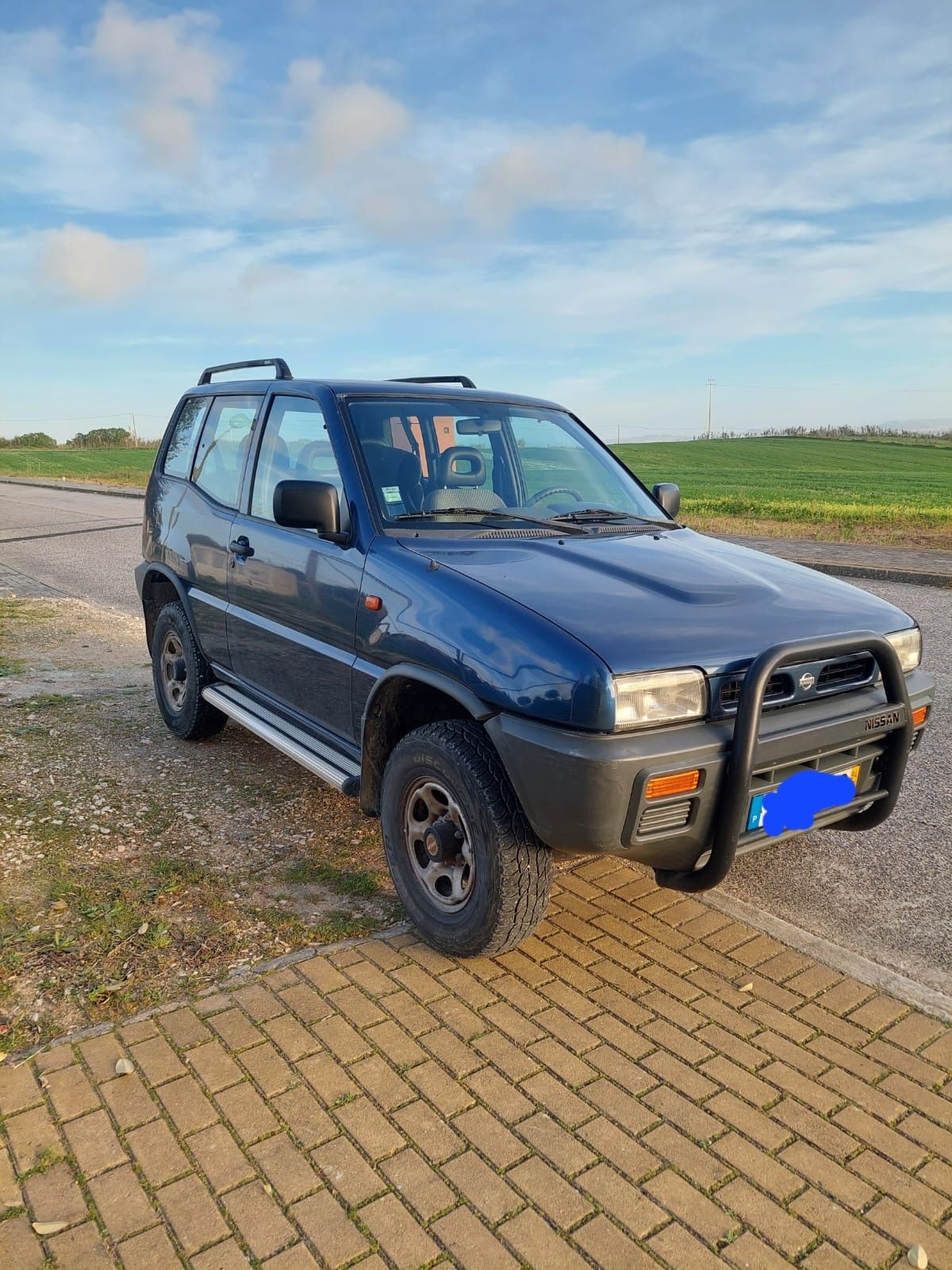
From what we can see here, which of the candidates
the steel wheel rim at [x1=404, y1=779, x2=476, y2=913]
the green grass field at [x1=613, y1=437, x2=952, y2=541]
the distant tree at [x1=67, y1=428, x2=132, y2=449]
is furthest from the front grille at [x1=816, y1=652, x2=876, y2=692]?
the distant tree at [x1=67, y1=428, x2=132, y2=449]

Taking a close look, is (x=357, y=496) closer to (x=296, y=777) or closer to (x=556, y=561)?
(x=556, y=561)

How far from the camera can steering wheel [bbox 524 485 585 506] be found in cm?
425

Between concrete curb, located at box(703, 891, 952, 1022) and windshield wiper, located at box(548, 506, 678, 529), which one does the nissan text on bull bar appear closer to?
windshield wiper, located at box(548, 506, 678, 529)

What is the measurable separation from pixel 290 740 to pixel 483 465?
4.88ft

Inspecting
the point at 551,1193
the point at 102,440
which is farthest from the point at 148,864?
the point at 102,440

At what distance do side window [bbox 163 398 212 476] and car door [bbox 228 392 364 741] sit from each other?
41.7 inches

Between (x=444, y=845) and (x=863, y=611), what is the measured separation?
170cm

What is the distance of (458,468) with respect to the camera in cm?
414

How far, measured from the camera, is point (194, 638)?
5.26m

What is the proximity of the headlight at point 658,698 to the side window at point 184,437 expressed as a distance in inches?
142

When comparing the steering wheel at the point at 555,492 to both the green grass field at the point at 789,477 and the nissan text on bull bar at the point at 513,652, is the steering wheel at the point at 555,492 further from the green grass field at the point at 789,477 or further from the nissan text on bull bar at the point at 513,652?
the green grass field at the point at 789,477

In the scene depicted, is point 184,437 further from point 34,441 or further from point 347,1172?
point 34,441

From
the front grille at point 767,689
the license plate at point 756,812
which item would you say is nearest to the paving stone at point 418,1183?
the license plate at point 756,812

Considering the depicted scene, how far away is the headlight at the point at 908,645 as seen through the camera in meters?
3.47
